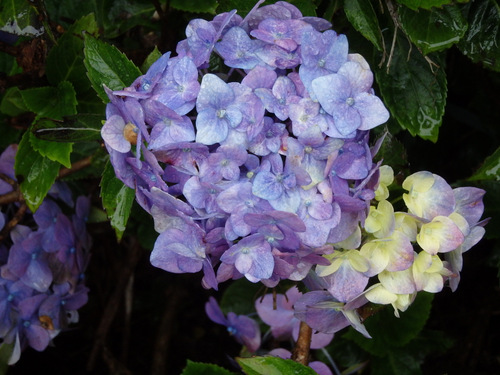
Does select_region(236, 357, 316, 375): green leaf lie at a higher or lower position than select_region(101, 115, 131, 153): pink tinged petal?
lower

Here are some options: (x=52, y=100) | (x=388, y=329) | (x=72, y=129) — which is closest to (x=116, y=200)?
(x=72, y=129)

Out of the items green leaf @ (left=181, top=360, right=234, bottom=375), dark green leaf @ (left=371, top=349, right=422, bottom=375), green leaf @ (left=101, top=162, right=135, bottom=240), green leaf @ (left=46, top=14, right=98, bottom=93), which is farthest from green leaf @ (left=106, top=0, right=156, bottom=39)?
dark green leaf @ (left=371, top=349, right=422, bottom=375)

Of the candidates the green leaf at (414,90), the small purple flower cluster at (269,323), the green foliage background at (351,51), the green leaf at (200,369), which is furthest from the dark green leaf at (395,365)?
the green leaf at (414,90)

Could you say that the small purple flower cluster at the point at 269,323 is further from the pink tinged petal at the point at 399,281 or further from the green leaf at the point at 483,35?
Answer: the green leaf at the point at 483,35

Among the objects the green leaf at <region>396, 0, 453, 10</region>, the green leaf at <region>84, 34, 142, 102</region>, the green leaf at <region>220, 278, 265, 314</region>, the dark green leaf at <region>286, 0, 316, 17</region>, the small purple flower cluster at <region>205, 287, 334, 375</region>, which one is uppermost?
the green leaf at <region>396, 0, 453, 10</region>

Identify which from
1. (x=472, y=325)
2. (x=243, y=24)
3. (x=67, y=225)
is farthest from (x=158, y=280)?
(x=243, y=24)

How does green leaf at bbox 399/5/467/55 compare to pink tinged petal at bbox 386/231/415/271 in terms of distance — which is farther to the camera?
green leaf at bbox 399/5/467/55

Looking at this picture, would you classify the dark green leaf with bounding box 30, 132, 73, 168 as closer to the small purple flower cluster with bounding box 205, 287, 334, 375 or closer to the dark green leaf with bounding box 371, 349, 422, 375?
the small purple flower cluster with bounding box 205, 287, 334, 375
